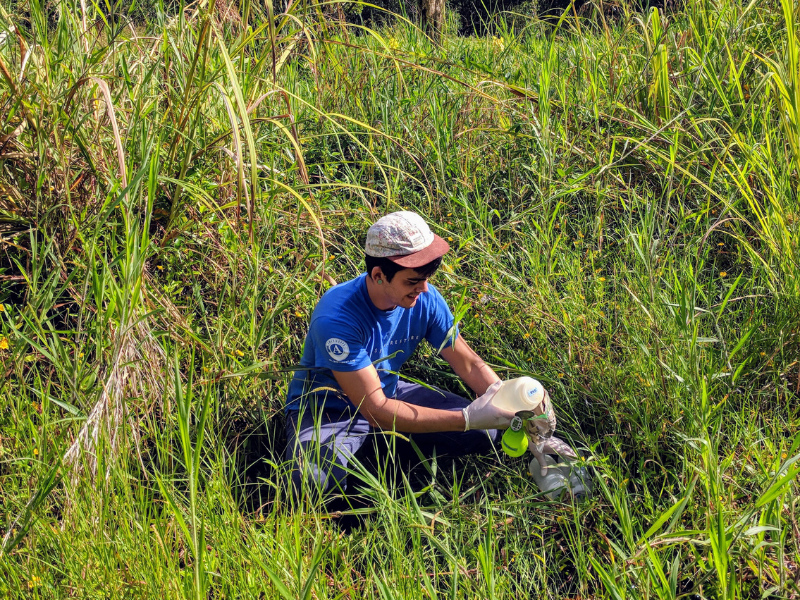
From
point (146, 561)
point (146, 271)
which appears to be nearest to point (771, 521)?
point (146, 561)

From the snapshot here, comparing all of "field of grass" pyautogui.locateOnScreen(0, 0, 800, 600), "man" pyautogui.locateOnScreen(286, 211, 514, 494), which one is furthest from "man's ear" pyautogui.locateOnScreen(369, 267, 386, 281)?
"field of grass" pyautogui.locateOnScreen(0, 0, 800, 600)

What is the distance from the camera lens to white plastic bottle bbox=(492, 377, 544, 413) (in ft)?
6.35

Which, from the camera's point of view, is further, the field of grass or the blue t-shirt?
the blue t-shirt

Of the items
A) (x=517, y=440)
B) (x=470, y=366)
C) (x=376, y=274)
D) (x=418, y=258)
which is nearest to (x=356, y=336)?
(x=376, y=274)

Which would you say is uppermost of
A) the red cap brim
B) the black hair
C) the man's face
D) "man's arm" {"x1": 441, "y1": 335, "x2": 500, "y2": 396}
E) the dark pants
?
the red cap brim

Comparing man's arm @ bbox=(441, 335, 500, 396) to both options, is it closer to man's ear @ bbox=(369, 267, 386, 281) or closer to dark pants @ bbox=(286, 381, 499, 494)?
dark pants @ bbox=(286, 381, 499, 494)

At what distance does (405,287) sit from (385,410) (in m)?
0.37

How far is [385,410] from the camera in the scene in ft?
6.55

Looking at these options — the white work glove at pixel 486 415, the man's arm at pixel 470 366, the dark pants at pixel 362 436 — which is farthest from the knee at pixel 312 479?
the man's arm at pixel 470 366

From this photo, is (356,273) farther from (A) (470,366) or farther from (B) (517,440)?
(B) (517,440)

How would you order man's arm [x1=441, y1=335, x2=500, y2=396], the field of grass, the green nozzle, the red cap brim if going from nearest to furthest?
1. the field of grass
2. the red cap brim
3. the green nozzle
4. man's arm [x1=441, y1=335, x2=500, y2=396]

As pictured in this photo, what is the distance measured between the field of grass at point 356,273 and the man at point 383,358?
141 millimetres

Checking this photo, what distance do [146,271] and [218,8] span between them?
0.93 metres

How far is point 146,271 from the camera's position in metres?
2.31
